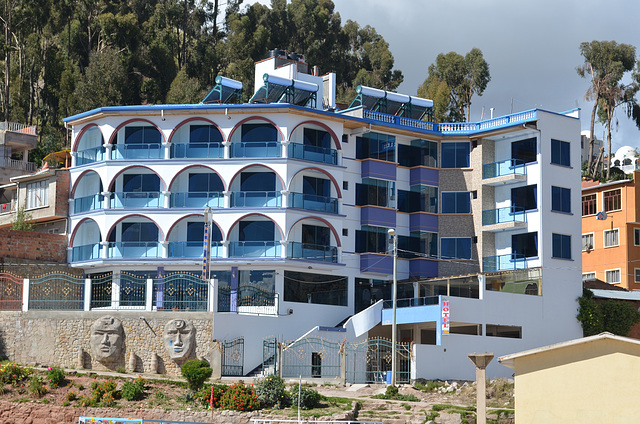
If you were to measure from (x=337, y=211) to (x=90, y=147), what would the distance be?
622 inches

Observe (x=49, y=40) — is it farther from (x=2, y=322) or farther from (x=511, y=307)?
(x=511, y=307)

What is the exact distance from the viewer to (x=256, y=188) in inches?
2233

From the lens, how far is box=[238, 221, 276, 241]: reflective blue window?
5594 centimetres

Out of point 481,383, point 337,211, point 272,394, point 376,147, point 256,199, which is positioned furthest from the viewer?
point 376,147

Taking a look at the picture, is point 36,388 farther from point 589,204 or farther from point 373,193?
point 589,204

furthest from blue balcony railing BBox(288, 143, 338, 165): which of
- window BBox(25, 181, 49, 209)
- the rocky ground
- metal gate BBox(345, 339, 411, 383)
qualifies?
the rocky ground

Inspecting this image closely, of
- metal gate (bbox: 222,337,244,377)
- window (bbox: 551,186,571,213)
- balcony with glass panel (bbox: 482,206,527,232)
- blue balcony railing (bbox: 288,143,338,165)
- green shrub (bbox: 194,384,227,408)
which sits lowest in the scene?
green shrub (bbox: 194,384,227,408)

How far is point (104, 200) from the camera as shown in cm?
5759

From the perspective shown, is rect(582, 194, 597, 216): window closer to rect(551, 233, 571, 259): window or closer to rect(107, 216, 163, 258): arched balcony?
rect(551, 233, 571, 259): window

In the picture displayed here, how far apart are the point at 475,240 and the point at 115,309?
23374mm

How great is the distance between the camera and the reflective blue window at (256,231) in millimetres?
55938

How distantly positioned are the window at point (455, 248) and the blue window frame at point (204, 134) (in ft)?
50.8

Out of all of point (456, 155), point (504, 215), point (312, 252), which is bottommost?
point (312, 252)

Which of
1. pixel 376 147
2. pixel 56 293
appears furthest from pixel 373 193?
pixel 56 293
